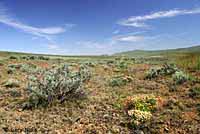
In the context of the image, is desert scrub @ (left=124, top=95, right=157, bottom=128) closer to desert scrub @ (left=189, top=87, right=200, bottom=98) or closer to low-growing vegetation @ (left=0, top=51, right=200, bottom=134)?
low-growing vegetation @ (left=0, top=51, right=200, bottom=134)

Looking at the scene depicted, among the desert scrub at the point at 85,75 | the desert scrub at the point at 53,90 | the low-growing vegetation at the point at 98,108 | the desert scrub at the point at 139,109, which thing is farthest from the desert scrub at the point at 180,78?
the desert scrub at the point at 53,90

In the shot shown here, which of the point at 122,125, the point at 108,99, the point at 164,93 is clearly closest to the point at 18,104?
the point at 108,99

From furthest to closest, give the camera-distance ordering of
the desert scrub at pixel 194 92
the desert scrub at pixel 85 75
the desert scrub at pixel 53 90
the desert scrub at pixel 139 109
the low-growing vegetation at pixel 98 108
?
the desert scrub at pixel 85 75, the desert scrub at pixel 194 92, the desert scrub at pixel 53 90, the desert scrub at pixel 139 109, the low-growing vegetation at pixel 98 108

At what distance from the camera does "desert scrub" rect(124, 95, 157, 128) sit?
7.26 m

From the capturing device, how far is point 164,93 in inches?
396

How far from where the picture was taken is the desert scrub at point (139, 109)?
7262 mm

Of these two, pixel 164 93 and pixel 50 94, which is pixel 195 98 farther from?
pixel 50 94

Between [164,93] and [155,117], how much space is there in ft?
8.69

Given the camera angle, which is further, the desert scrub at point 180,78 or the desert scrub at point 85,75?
the desert scrub at point 85,75

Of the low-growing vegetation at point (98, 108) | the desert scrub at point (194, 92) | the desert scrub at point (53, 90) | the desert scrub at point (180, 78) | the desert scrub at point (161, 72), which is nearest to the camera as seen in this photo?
the low-growing vegetation at point (98, 108)

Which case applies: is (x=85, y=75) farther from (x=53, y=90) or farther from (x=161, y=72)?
(x=53, y=90)

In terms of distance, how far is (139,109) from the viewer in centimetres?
789

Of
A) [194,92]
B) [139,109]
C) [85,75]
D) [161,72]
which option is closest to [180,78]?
[194,92]

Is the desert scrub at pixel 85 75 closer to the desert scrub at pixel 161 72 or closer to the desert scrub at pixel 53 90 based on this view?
the desert scrub at pixel 53 90
